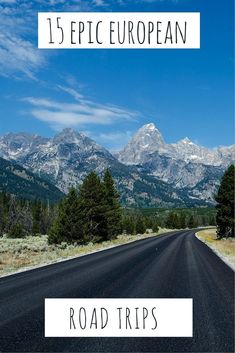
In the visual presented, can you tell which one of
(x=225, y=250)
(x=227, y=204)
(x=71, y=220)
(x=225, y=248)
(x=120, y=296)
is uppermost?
(x=227, y=204)

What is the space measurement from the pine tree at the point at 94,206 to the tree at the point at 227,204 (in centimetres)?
1756

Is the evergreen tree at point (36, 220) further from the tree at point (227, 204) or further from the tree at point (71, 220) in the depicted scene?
the tree at point (71, 220)

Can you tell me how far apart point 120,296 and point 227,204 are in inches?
2085

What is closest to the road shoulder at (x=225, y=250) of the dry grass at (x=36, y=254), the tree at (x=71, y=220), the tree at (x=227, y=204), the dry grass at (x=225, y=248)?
the dry grass at (x=225, y=248)

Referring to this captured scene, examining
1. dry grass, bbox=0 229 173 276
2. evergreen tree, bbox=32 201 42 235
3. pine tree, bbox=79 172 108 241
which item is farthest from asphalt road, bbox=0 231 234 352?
evergreen tree, bbox=32 201 42 235

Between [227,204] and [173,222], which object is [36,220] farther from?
[227,204]

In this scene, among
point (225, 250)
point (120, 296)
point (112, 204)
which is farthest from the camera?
point (112, 204)

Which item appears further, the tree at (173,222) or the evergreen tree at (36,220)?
the tree at (173,222)

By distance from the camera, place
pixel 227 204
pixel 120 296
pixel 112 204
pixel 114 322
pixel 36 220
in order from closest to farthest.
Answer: pixel 114 322
pixel 120 296
pixel 227 204
pixel 112 204
pixel 36 220

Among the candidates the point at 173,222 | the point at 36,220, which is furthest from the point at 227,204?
the point at 173,222

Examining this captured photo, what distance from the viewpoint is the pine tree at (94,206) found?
187ft

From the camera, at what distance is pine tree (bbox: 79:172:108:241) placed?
56.9 metres

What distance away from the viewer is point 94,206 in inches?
2255

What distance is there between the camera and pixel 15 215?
11331 centimetres
